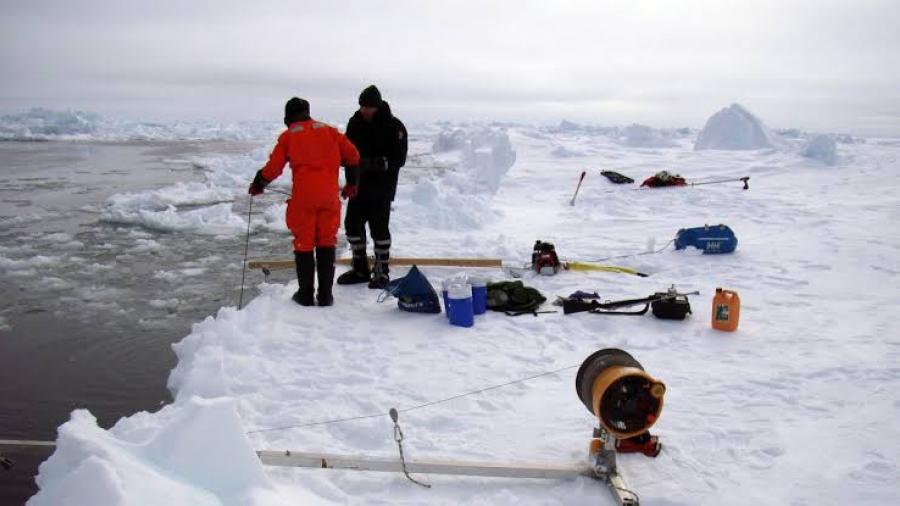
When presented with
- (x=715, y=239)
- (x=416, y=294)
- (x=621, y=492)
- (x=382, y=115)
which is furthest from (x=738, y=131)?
(x=621, y=492)

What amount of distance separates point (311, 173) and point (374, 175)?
763mm

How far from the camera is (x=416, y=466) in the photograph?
2.27 m

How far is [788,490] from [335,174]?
3354 millimetres

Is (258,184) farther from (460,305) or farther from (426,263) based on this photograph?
(426,263)

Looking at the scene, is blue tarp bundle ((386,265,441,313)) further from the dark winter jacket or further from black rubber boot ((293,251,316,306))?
the dark winter jacket

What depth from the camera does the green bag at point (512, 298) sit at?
4332mm

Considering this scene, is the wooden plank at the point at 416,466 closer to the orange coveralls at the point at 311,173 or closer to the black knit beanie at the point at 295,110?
the orange coveralls at the point at 311,173

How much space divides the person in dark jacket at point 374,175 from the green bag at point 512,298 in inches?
38.8

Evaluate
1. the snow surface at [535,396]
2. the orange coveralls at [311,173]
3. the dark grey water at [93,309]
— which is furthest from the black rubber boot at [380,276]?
the dark grey water at [93,309]

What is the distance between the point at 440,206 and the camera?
9344 millimetres

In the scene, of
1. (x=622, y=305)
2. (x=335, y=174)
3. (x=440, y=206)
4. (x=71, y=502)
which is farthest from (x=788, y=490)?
(x=440, y=206)

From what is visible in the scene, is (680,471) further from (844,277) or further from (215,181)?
(215,181)

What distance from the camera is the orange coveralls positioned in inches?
163

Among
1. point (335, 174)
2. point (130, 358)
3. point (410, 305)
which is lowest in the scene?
point (130, 358)
